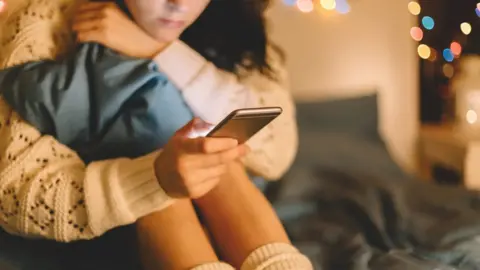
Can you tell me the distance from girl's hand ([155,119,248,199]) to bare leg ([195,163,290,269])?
0.34ft

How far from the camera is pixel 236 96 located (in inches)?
42.1

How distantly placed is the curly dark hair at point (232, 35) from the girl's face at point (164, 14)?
0.45 ft

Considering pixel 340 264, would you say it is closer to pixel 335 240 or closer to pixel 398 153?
pixel 335 240

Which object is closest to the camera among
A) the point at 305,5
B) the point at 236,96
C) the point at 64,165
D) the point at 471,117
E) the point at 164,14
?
the point at 64,165

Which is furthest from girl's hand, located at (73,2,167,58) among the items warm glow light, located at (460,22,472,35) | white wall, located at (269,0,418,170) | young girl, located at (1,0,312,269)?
warm glow light, located at (460,22,472,35)

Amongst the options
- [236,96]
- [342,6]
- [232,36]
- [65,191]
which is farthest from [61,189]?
[342,6]

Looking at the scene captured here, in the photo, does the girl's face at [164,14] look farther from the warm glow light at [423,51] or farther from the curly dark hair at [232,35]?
the warm glow light at [423,51]

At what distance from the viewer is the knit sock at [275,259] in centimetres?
76

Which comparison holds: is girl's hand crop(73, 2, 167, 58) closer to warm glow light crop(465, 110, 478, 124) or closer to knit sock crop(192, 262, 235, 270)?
knit sock crop(192, 262, 235, 270)

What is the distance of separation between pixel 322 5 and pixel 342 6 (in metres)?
0.06

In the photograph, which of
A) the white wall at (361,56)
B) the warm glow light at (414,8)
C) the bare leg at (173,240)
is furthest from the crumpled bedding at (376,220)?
the warm glow light at (414,8)

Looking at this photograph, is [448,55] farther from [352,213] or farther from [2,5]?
[2,5]

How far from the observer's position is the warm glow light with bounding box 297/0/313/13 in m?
1.78

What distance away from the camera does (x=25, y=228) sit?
82 centimetres
